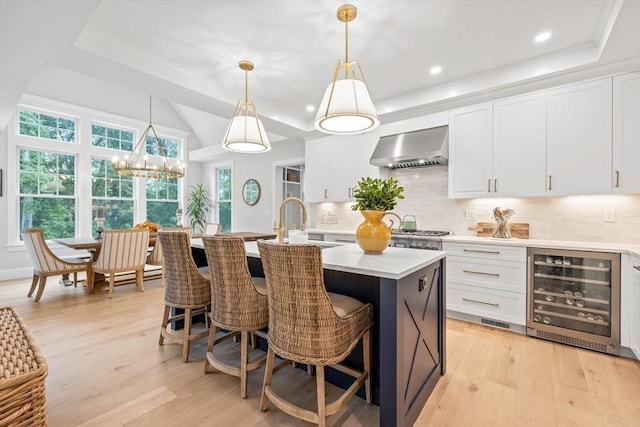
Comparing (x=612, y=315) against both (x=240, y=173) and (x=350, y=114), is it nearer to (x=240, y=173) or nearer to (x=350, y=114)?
(x=350, y=114)

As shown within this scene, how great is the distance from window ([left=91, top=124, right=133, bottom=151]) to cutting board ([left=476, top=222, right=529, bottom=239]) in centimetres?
694

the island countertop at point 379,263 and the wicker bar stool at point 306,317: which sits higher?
the island countertop at point 379,263

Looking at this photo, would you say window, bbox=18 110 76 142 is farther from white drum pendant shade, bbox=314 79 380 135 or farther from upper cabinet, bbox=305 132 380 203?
white drum pendant shade, bbox=314 79 380 135

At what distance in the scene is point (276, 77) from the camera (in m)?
3.39

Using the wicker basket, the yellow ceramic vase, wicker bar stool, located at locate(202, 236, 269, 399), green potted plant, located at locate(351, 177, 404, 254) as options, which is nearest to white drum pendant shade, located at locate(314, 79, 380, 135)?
green potted plant, located at locate(351, 177, 404, 254)

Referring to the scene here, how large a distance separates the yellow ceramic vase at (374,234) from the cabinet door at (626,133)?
238 centimetres

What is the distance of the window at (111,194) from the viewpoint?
598 centimetres

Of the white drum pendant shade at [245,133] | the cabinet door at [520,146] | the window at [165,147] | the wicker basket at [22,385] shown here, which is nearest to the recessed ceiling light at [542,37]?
the cabinet door at [520,146]

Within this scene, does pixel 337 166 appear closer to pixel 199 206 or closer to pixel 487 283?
pixel 487 283

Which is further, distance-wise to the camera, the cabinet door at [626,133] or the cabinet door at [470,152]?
the cabinet door at [470,152]

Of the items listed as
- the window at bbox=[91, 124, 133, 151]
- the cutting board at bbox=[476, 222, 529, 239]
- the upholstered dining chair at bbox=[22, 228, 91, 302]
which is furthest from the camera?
the window at bbox=[91, 124, 133, 151]

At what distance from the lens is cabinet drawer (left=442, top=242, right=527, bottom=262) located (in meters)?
2.92

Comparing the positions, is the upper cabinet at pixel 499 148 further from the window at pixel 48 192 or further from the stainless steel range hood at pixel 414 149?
the window at pixel 48 192

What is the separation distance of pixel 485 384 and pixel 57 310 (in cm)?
448
